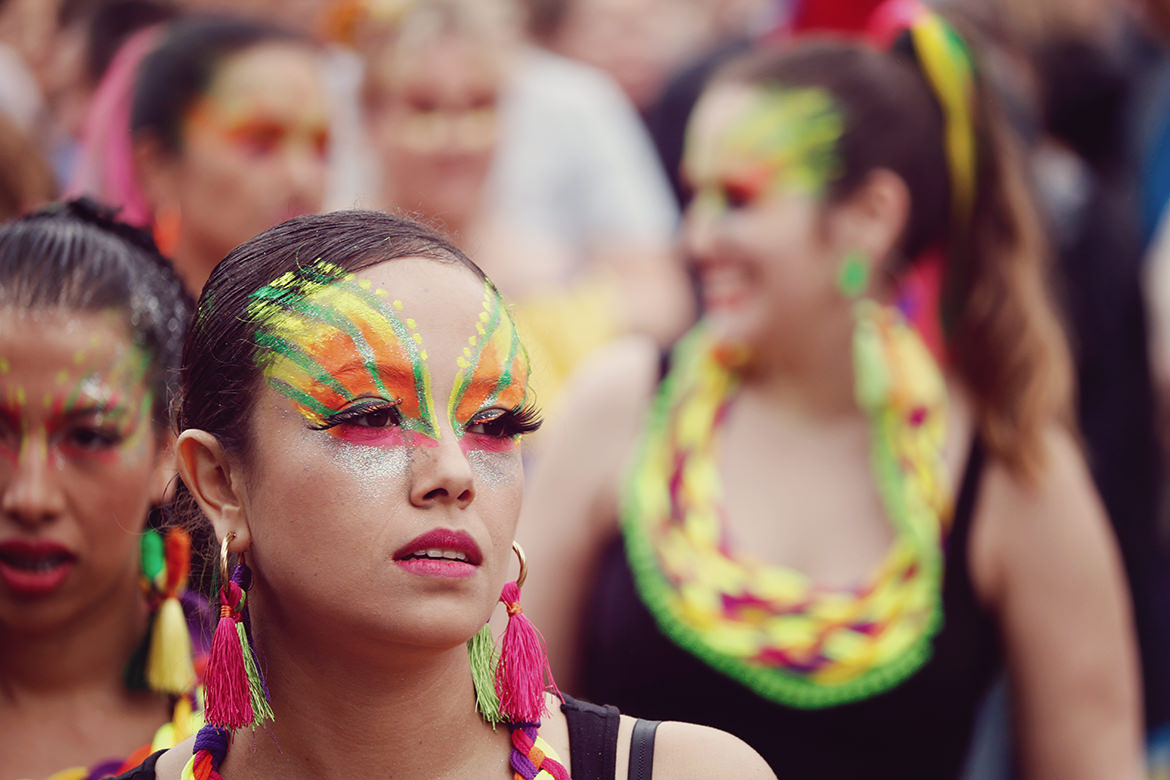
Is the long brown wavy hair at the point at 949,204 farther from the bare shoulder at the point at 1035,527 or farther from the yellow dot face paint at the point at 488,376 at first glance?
the yellow dot face paint at the point at 488,376

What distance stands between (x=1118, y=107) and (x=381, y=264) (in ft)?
12.8

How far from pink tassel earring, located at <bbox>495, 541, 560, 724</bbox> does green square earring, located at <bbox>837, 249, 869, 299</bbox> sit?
1.71m

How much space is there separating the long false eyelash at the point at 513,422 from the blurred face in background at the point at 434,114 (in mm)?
2498

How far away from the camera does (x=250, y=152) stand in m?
3.85

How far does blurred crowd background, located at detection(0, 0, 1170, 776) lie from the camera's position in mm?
3900

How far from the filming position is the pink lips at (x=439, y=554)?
170 cm

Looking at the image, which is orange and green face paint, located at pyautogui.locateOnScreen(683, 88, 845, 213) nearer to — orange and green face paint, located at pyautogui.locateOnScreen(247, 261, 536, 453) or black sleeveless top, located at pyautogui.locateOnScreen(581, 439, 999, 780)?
black sleeveless top, located at pyautogui.locateOnScreen(581, 439, 999, 780)

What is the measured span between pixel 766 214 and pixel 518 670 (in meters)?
1.75

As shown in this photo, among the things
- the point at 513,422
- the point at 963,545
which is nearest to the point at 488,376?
the point at 513,422

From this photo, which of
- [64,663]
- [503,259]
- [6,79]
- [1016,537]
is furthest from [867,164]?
[6,79]

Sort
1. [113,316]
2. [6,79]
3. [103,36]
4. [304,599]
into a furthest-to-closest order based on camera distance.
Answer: [6,79]
[103,36]
[113,316]
[304,599]

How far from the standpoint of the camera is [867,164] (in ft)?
11.2

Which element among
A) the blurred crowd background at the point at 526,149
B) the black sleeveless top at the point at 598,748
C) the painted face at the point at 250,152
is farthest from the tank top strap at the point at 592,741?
the painted face at the point at 250,152

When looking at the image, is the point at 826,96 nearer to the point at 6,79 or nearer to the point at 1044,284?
the point at 1044,284
